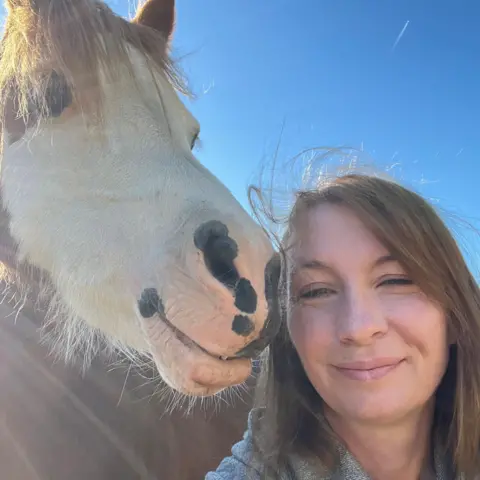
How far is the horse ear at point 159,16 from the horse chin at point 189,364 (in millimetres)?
1759

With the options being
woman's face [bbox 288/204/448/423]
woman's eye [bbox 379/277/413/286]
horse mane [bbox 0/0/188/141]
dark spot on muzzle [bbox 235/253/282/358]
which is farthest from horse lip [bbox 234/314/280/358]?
horse mane [bbox 0/0/188/141]

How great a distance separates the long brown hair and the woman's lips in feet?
0.75

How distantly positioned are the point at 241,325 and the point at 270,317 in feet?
0.33

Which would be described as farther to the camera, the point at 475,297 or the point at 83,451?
the point at 83,451

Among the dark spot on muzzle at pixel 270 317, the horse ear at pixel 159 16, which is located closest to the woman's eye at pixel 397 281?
the dark spot on muzzle at pixel 270 317

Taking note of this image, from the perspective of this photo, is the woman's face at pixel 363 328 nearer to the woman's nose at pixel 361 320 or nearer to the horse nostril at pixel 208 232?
the woman's nose at pixel 361 320

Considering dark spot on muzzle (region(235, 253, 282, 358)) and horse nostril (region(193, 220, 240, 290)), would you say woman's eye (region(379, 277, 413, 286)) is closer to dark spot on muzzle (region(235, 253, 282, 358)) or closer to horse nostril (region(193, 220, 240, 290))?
dark spot on muzzle (region(235, 253, 282, 358))

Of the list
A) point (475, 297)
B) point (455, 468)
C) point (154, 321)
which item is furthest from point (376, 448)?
point (154, 321)

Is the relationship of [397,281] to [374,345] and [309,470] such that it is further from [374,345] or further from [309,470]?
[309,470]

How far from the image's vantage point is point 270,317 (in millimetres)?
1403

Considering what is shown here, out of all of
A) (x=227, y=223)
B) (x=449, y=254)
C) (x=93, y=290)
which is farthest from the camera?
(x=93, y=290)

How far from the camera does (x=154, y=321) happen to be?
1.48m

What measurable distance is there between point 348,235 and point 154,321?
24.4 inches

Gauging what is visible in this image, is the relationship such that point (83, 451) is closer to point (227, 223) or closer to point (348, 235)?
point (227, 223)
